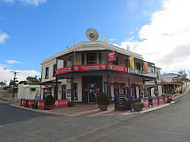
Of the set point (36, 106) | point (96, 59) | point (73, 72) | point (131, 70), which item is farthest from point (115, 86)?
point (36, 106)

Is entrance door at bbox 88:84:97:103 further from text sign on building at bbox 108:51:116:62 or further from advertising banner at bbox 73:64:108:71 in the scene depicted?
text sign on building at bbox 108:51:116:62

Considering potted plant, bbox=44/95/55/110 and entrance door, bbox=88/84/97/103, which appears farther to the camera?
entrance door, bbox=88/84/97/103

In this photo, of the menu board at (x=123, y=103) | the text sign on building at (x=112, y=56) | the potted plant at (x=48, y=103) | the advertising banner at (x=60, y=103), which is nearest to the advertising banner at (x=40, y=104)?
the potted plant at (x=48, y=103)

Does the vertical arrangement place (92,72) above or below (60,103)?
above

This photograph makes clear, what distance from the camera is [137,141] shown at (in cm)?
420

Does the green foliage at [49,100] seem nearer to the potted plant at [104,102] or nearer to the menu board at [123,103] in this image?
the potted plant at [104,102]

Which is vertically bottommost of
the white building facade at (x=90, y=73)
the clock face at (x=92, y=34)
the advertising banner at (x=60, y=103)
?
the advertising banner at (x=60, y=103)

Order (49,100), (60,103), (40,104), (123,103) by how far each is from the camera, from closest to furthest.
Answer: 1. (123,103)
2. (49,100)
3. (40,104)
4. (60,103)

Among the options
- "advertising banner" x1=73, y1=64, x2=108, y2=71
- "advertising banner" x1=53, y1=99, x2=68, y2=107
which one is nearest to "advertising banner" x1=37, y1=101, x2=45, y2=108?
"advertising banner" x1=53, y1=99, x2=68, y2=107

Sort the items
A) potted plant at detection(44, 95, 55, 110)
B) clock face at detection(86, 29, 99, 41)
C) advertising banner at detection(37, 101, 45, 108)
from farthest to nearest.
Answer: clock face at detection(86, 29, 99, 41) < advertising banner at detection(37, 101, 45, 108) < potted plant at detection(44, 95, 55, 110)

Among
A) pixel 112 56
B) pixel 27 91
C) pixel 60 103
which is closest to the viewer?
pixel 60 103

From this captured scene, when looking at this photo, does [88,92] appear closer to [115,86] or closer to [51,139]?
[115,86]

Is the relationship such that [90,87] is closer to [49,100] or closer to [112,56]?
[112,56]

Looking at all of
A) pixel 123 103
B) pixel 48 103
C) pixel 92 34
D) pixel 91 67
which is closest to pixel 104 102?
pixel 123 103
